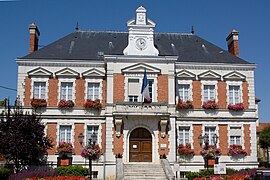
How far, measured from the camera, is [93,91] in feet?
87.1

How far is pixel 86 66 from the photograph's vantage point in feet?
87.5

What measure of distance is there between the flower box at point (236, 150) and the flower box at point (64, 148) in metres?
10.9

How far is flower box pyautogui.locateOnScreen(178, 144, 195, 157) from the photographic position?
2558 cm

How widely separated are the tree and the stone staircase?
17.2 feet

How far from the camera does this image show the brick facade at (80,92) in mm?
26219

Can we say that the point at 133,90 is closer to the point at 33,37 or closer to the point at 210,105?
the point at 210,105

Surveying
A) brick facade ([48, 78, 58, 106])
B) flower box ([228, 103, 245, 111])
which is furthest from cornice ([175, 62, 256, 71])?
brick facade ([48, 78, 58, 106])

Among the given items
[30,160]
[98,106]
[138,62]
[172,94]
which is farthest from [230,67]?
[30,160]

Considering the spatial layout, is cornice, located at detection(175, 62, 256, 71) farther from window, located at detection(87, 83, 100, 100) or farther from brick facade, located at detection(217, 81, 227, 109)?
window, located at detection(87, 83, 100, 100)

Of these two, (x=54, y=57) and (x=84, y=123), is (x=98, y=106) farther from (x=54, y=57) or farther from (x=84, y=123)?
(x=54, y=57)

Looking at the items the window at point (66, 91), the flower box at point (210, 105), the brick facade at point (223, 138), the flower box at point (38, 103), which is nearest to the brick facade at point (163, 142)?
the flower box at point (210, 105)

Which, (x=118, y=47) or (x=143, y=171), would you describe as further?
(x=118, y=47)

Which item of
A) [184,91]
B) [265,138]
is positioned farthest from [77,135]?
[265,138]

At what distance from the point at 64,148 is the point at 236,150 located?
11.7 metres
